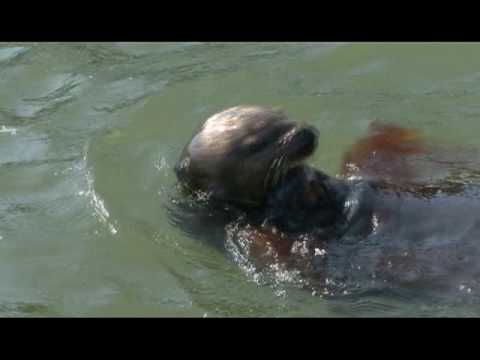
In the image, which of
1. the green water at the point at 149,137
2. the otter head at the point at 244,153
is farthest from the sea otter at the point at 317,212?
the green water at the point at 149,137

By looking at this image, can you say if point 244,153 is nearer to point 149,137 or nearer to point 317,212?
point 317,212

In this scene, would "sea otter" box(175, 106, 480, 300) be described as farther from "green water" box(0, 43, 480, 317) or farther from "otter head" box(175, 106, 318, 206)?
"green water" box(0, 43, 480, 317)

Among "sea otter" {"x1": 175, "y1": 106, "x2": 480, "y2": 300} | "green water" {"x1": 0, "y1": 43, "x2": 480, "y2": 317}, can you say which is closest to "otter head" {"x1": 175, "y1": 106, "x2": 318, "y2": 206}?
"sea otter" {"x1": 175, "y1": 106, "x2": 480, "y2": 300}

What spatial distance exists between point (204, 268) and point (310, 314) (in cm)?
88

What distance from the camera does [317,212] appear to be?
5.52 meters

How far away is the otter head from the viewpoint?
17.5 feet

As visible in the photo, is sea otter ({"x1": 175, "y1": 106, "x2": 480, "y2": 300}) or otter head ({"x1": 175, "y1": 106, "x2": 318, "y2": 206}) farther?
otter head ({"x1": 175, "y1": 106, "x2": 318, "y2": 206})

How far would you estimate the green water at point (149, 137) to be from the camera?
5449 millimetres

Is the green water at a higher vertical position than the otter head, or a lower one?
lower

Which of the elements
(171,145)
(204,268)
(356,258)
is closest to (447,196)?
(356,258)

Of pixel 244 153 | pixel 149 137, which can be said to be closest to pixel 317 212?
pixel 244 153

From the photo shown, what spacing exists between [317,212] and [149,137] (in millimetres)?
2258

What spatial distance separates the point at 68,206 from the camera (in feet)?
21.3

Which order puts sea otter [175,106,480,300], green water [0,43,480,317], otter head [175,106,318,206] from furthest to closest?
1. green water [0,43,480,317]
2. otter head [175,106,318,206]
3. sea otter [175,106,480,300]
